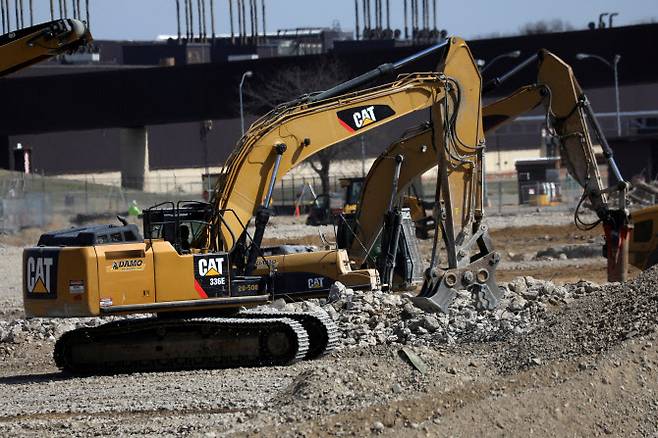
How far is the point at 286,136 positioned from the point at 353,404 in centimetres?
741

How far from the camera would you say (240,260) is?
724 inches

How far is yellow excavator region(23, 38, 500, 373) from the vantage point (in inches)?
650

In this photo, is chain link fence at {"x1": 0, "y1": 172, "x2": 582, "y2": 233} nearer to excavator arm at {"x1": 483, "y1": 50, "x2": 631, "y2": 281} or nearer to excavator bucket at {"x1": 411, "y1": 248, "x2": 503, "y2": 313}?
excavator arm at {"x1": 483, "y1": 50, "x2": 631, "y2": 281}

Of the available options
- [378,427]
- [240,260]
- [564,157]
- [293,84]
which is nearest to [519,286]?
[564,157]

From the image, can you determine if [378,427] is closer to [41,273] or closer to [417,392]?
[417,392]

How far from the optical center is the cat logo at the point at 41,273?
1645 centimetres

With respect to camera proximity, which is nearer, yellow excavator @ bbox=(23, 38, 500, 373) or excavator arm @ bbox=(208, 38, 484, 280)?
yellow excavator @ bbox=(23, 38, 500, 373)

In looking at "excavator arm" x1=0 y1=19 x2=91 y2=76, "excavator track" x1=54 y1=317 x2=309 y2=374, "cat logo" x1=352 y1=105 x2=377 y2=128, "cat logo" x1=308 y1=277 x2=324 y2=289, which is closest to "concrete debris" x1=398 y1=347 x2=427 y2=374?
"excavator track" x1=54 y1=317 x2=309 y2=374

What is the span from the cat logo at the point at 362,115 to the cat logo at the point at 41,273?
5172 mm

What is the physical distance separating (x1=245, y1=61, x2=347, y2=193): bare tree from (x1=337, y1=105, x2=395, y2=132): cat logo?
2054 inches

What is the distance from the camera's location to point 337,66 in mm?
72812

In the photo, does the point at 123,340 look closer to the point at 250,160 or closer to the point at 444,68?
the point at 250,160

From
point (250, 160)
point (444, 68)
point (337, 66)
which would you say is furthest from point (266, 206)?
point (337, 66)

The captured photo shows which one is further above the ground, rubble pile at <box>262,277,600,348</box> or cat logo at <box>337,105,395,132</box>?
cat logo at <box>337,105,395,132</box>
